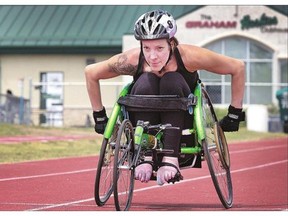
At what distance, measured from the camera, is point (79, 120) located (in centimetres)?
2945

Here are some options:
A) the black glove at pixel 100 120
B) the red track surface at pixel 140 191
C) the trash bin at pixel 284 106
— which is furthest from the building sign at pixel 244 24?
the black glove at pixel 100 120


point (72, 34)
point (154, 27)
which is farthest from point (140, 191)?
point (72, 34)

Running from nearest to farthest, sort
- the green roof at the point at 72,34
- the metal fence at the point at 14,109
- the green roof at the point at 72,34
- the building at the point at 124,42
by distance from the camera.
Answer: the metal fence at the point at 14,109 < the green roof at the point at 72,34 < the green roof at the point at 72,34 < the building at the point at 124,42

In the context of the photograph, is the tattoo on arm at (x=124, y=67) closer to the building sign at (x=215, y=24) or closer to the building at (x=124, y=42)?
the building at (x=124, y=42)

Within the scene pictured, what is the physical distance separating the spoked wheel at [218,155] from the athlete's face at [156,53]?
621mm

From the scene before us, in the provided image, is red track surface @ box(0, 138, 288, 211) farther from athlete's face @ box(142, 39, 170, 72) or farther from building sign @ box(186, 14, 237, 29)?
building sign @ box(186, 14, 237, 29)

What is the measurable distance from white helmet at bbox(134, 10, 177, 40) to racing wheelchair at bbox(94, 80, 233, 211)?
327 millimetres

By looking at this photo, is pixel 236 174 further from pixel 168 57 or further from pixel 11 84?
pixel 11 84

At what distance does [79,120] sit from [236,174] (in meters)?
16.7

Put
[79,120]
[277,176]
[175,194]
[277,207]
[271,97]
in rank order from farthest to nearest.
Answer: [271,97] < [79,120] < [277,176] < [175,194] < [277,207]

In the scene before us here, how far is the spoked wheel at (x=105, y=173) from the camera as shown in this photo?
264 inches

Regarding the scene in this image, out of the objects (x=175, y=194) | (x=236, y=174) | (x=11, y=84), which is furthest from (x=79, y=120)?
(x=175, y=194)

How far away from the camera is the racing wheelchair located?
6.66 metres

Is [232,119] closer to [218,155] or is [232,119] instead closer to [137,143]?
[218,155]
